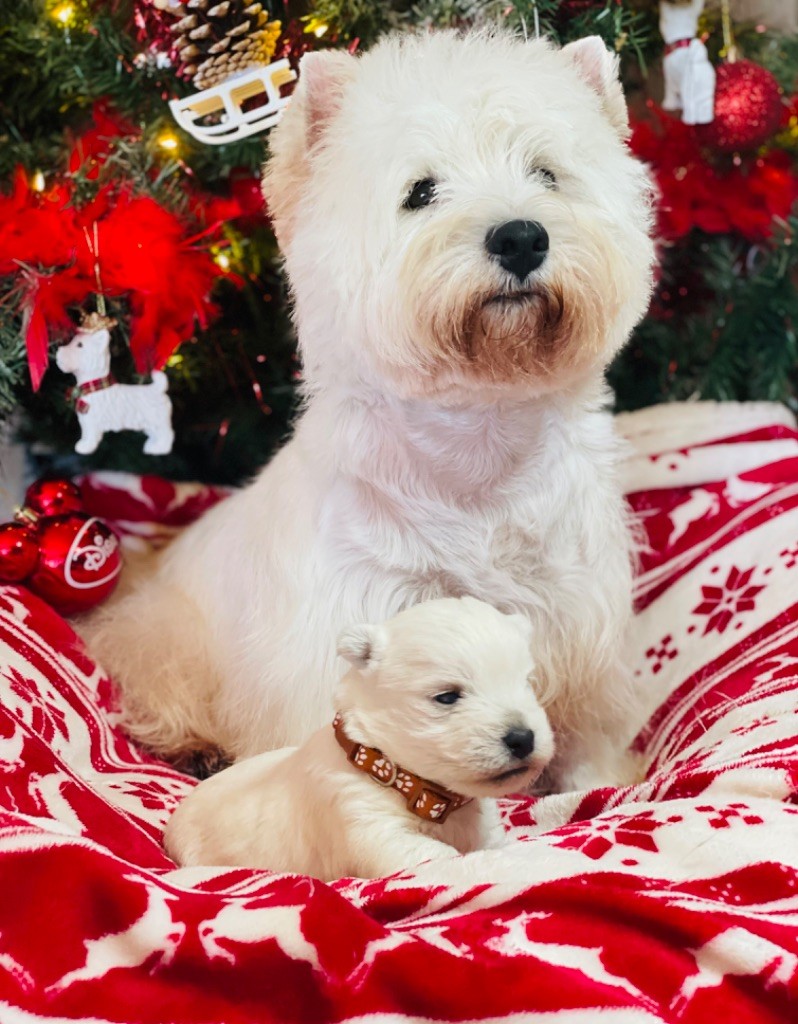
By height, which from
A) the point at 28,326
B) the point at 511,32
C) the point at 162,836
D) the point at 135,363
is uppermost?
the point at 511,32

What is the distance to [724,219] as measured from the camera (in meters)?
2.07

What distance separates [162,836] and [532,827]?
43 centimetres

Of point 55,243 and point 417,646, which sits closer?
point 417,646

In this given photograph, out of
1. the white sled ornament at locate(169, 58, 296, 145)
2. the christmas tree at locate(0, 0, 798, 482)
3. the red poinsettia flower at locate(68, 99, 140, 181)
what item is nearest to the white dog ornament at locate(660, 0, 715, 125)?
the christmas tree at locate(0, 0, 798, 482)

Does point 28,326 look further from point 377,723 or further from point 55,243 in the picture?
point 377,723

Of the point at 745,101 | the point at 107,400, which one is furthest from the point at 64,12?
the point at 745,101

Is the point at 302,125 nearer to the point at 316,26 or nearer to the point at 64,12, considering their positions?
the point at 316,26

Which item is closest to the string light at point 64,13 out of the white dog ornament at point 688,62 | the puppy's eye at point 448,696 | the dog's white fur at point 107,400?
the dog's white fur at point 107,400

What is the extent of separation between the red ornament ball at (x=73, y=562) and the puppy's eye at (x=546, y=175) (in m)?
0.93

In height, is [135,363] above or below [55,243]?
below

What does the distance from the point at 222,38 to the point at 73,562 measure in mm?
821

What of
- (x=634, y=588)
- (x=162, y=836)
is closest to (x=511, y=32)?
(x=634, y=588)

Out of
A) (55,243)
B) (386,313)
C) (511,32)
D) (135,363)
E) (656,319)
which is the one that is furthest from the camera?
(656,319)

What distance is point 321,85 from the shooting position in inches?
53.5
